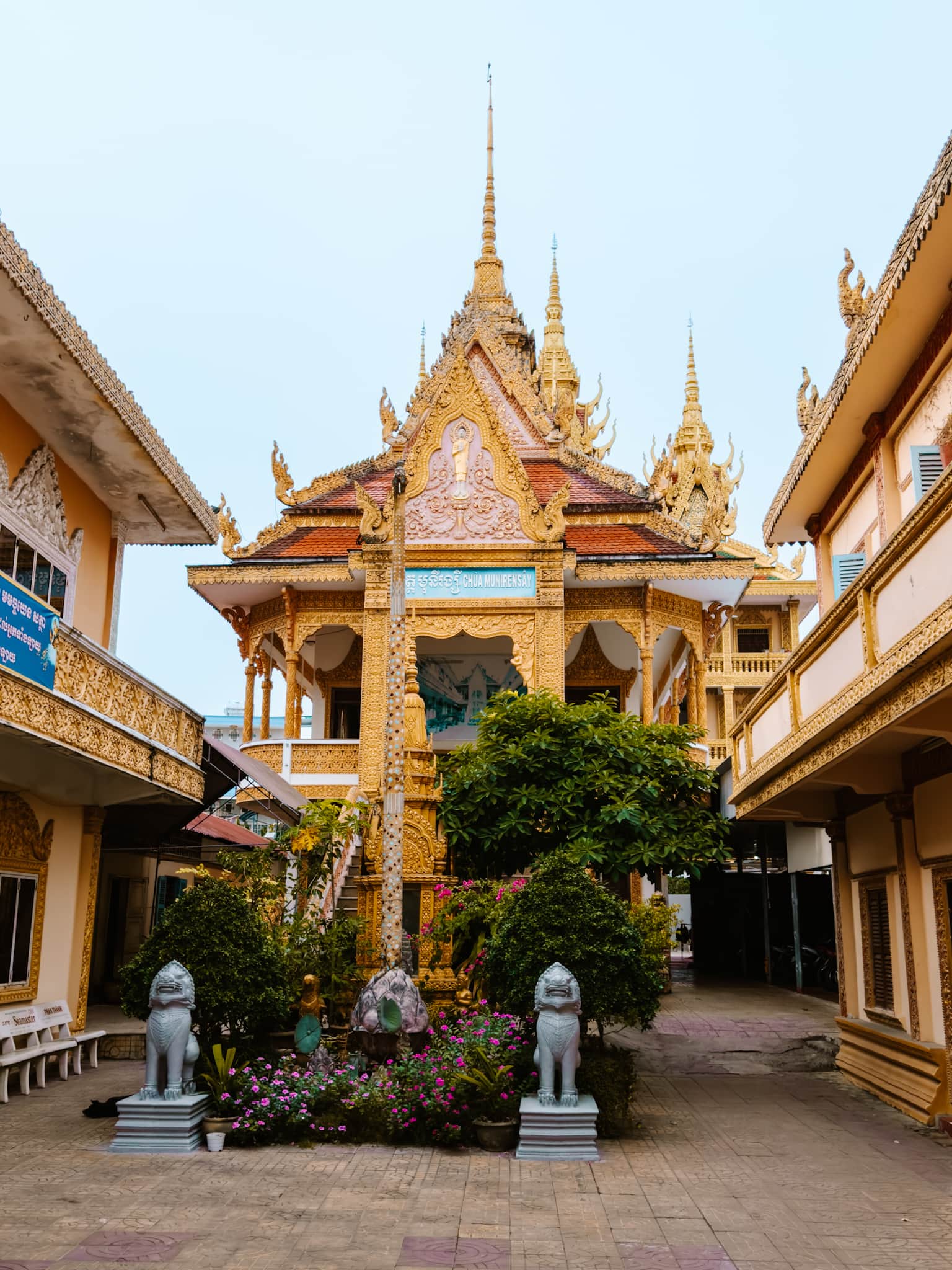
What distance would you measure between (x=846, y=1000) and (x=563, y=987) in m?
4.61

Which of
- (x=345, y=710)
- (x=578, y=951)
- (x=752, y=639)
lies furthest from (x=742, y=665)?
(x=578, y=951)

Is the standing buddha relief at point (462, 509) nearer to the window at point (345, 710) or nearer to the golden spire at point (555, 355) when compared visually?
the window at point (345, 710)

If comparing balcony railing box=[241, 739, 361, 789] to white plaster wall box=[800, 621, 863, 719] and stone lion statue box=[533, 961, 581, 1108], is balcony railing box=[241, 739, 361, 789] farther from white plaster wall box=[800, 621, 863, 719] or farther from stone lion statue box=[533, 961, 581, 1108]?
stone lion statue box=[533, 961, 581, 1108]

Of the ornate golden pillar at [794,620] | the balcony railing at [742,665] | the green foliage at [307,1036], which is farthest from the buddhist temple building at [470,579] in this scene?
the ornate golden pillar at [794,620]

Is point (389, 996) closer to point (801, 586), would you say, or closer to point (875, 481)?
point (875, 481)

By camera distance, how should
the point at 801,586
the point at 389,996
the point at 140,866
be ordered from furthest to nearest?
the point at 801,586 < the point at 140,866 < the point at 389,996

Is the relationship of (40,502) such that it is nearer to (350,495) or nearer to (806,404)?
(806,404)

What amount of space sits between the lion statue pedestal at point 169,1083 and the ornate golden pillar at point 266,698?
402 inches

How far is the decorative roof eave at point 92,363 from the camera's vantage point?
766 cm

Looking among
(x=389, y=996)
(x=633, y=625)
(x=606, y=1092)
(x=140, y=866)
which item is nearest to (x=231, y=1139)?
(x=389, y=996)

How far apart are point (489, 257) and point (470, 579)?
10.0m

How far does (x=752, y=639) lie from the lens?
31.1 meters

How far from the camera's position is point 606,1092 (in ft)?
25.8

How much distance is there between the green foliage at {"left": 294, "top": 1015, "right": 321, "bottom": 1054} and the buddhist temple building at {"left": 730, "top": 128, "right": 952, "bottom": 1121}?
4124 millimetres
